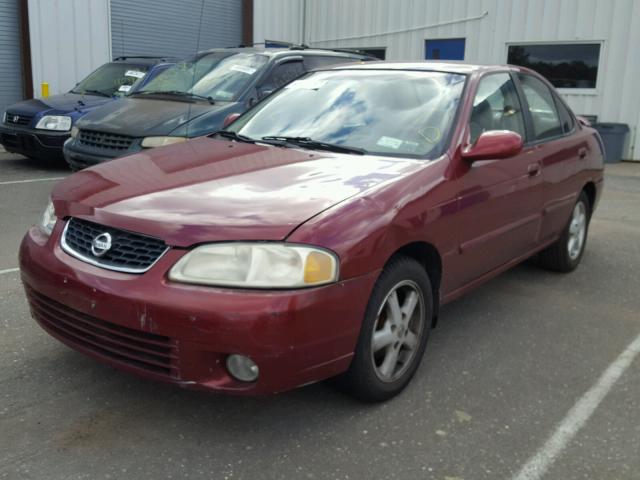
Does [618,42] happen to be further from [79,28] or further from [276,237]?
[276,237]

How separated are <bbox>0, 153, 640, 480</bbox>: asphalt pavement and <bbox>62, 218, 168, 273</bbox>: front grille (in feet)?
2.32

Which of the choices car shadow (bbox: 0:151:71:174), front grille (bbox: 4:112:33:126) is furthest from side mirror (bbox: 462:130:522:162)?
front grille (bbox: 4:112:33:126)

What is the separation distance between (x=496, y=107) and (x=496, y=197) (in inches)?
26.8

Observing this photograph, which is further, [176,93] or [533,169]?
[176,93]

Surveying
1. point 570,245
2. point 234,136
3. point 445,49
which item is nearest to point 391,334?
point 234,136

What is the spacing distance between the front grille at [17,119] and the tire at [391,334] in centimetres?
802

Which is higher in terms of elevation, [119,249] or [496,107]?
[496,107]

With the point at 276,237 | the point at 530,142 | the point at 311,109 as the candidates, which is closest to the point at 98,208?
the point at 276,237

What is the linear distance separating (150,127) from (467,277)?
4.27 metres

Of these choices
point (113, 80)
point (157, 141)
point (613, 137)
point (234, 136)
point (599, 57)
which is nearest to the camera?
point (234, 136)

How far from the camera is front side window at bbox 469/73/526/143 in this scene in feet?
12.6

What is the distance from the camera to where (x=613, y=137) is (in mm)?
12961

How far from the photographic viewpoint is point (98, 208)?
2.87 m

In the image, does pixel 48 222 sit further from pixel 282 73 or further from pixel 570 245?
pixel 282 73
